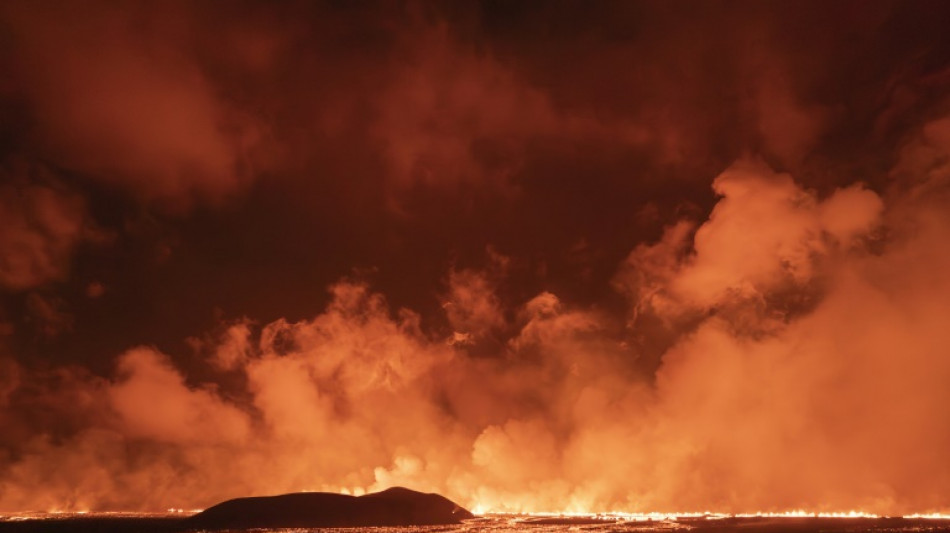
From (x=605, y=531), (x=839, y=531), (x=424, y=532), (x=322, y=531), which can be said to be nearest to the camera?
(x=839, y=531)

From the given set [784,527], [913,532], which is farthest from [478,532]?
[913,532]

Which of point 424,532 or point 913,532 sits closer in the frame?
point 913,532

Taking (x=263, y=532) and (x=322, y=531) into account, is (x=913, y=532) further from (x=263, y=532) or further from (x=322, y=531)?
(x=263, y=532)

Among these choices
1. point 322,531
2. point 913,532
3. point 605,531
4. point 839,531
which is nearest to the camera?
point 913,532

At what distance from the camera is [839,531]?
511 feet

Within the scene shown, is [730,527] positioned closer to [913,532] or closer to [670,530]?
[670,530]

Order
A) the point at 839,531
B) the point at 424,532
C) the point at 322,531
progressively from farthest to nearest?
the point at 322,531 < the point at 424,532 < the point at 839,531

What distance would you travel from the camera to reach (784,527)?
570ft

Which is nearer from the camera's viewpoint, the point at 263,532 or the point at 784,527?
the point at 784,527

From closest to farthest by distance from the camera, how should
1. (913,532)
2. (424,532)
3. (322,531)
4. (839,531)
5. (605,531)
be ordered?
(913,532)
(839,531)
(605,531)
(424,532)
(322,531)

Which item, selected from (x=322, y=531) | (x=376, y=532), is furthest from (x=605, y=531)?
(x=322, y=531)

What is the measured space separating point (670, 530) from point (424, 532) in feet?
201

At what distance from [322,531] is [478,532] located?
4773 cm

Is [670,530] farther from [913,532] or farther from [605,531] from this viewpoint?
[913,532]
